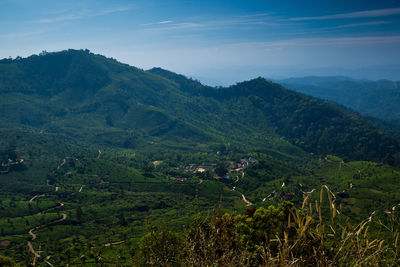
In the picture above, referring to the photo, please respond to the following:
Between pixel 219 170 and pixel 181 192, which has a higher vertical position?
pixel 219 170

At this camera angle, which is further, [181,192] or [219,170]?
[219,170]

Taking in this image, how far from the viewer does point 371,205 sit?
65438 millimetres

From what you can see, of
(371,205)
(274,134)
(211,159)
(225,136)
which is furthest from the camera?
(274,134)

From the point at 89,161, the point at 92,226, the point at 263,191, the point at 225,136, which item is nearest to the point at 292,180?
the point at 263,191

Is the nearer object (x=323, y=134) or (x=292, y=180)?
(x=292, y=180)

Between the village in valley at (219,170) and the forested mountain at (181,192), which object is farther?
the village in valley at (219,170)

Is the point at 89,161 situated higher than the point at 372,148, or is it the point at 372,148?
the point at 89,161

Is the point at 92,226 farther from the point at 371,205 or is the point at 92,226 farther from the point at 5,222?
the point at 371,205

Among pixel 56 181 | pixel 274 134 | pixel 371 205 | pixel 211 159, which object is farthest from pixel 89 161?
pixel 274 134

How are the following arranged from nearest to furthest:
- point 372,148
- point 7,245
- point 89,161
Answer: point 7,245 → point 89,161 → point 372,148

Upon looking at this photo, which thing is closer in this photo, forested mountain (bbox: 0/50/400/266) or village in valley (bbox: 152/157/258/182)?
forested mountain (bbox: 0/50/400/266)

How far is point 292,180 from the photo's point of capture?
301ft

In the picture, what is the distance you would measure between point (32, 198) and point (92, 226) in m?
30.1

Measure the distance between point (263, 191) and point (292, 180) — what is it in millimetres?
15905
